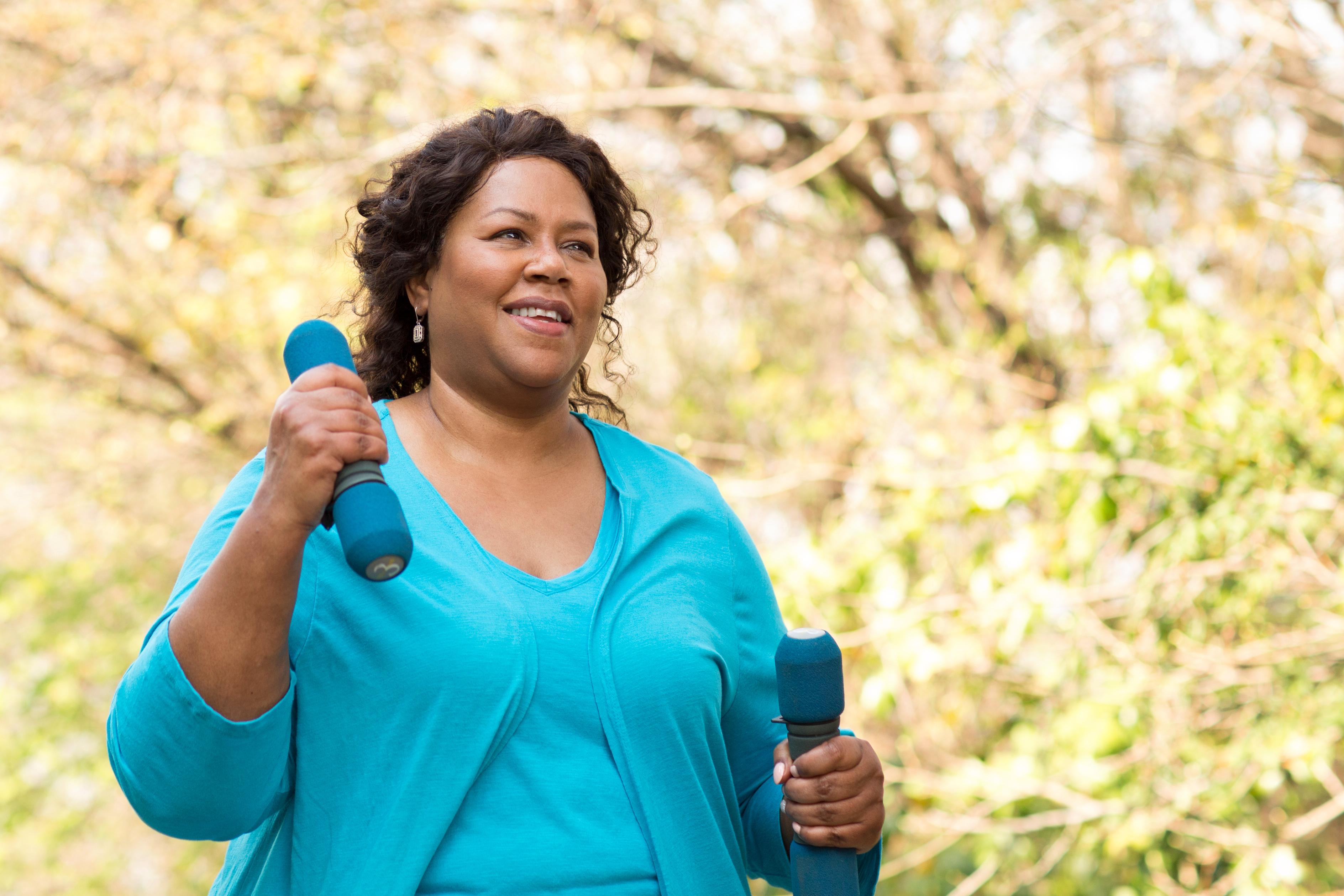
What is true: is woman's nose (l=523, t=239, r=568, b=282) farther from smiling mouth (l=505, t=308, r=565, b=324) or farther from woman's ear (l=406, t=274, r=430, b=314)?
woman's ear (l=406, t=274, r=430, b=314)

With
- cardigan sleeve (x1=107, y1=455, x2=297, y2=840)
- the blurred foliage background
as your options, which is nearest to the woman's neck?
cardigan sleeve (x1=107, y1=455, x2=297, y2=840)

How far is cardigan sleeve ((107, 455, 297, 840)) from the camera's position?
55.5 inches

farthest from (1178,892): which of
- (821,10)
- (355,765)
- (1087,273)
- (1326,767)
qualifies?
(821,10)

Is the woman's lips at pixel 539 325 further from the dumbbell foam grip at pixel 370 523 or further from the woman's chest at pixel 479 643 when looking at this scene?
the dumbbell foam grip at pixel 370 523

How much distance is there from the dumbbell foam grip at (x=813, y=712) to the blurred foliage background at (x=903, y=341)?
84.9 inches

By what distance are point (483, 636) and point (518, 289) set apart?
20.8 inches

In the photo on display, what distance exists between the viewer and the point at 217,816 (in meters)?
1.48

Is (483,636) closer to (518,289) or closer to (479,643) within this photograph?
(479,643)

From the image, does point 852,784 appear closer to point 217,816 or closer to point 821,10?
point 217,816

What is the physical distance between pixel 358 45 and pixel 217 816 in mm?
4824

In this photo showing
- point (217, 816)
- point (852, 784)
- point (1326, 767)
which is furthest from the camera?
point (1326, 767)

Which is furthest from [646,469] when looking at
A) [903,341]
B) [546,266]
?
[903,341]

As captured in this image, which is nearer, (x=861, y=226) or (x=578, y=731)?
(x=578, y=731)

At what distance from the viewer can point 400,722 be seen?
5.10 feet
